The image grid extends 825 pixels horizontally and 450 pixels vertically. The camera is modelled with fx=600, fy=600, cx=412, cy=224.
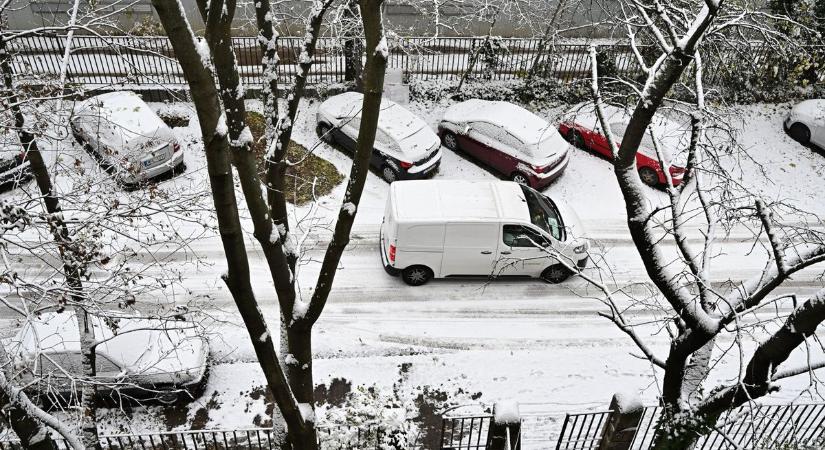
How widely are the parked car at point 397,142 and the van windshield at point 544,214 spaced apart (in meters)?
2.57

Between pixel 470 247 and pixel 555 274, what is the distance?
1936 millimetres

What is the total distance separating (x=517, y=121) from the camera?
13.8m

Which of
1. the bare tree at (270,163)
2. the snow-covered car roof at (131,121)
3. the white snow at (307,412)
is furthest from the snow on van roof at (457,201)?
the snow-covered car roof at (131,121)

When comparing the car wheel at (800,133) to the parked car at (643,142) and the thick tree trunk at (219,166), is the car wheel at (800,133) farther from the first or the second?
the thick tree trunk at (219,166)

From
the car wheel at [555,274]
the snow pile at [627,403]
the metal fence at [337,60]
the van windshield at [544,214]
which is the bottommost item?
the car wheel at [555,274]

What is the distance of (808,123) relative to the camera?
51.0 feet

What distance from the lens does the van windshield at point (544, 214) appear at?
36.0 ft

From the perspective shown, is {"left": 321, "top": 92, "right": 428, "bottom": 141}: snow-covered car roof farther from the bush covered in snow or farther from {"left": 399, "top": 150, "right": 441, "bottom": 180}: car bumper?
the bush covered in snow

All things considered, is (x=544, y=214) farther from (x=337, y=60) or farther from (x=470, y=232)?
(x=337, y=60)

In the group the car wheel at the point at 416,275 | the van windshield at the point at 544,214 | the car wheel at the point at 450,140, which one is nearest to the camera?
the van windshield at the point at 544,214

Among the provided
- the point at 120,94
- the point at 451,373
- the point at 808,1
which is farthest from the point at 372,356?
the point at 808,1

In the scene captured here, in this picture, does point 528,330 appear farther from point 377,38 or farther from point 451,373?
point 377,38

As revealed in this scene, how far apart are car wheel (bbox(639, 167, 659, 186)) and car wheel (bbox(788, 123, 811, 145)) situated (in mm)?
5058

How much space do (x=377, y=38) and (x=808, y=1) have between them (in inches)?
639
